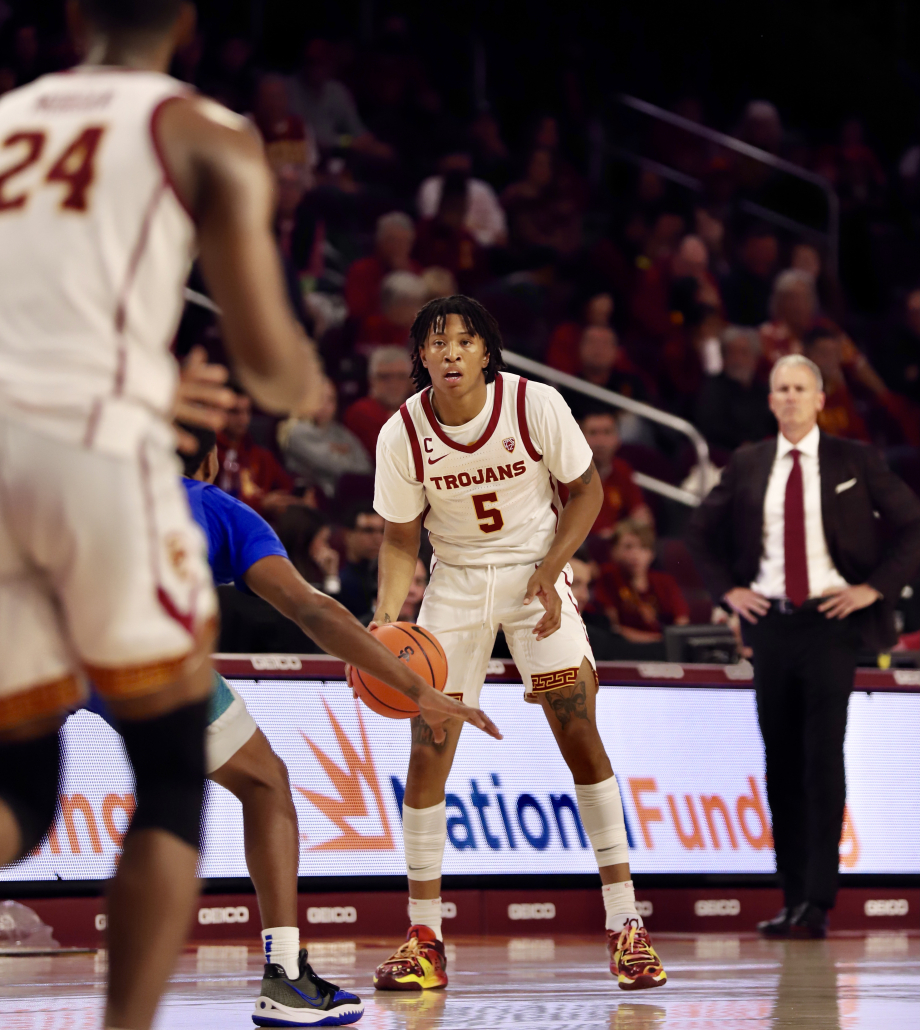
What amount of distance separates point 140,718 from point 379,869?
4.80 m

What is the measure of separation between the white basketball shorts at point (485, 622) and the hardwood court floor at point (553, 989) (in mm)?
1073

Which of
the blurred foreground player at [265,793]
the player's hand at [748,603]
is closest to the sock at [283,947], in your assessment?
the blurred foreground player at [265,793]

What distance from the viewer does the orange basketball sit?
5.16 m

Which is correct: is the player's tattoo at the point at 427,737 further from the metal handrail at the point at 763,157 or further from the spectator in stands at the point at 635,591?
the metal handrail at the point at 763,157

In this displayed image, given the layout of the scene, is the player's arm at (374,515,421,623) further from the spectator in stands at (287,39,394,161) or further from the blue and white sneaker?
the spectator in stands at (287,39,394,161)

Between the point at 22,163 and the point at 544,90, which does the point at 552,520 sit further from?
the point at 544,90

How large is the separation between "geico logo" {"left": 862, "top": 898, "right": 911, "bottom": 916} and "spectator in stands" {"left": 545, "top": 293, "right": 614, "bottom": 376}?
236 inches

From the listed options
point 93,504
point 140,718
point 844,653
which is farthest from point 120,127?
point 844,653

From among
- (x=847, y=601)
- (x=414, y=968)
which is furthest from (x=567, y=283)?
(x=414, y=968)

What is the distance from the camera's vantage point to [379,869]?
7141mm

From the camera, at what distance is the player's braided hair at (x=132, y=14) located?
8.50 ft

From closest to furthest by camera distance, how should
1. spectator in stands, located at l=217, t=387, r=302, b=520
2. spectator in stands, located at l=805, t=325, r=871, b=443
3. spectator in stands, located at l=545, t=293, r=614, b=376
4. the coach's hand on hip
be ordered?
1. the coach's hand on hip
2. spectator in stands, located at l=217, t=387, r=302, b=520
3. spectator in stands, located at l=545, t=293, r=614, b=376
4. spectator in stands, located at l=805, t=325, r=871, b=443

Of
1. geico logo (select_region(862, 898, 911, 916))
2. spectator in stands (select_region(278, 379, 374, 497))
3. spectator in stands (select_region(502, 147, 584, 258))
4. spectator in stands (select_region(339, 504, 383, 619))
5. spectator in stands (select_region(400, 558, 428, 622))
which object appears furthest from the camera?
spectator in stands (select_region(502, 147, 584, 258))

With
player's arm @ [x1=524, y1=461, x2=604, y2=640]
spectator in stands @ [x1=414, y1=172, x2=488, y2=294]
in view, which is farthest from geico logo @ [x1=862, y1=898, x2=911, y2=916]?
spectator in stands @ [x1=414, y1=172, x2=488, y2=294]
